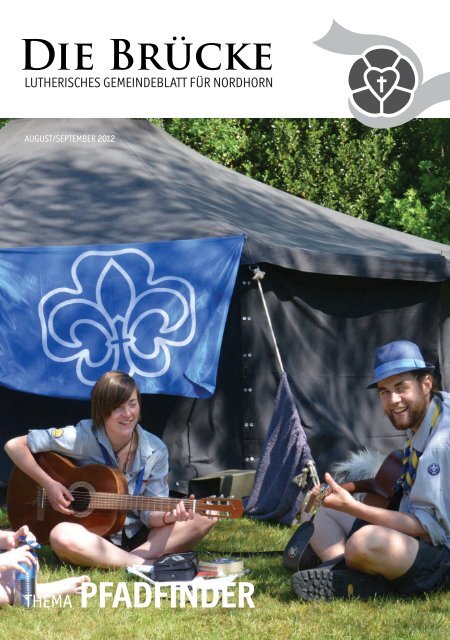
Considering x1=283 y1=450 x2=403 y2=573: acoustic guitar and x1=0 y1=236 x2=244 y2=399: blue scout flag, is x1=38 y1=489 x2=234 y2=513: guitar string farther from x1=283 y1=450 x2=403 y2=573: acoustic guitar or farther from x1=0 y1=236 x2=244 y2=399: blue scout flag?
x1=0 y1=236 x2=244 y2=399: blue scout flag

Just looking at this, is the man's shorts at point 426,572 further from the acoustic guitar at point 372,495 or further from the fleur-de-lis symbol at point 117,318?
the fleur-de-lis symbol at point 117,318

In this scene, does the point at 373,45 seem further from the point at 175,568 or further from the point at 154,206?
the point at 175,568

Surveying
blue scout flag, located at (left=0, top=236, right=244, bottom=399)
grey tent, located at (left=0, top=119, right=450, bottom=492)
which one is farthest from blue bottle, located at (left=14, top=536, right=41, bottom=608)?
grey tent, located at (left=0, top=119, right=450, bottom=492)

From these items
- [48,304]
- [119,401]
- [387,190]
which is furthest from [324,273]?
[387,190]

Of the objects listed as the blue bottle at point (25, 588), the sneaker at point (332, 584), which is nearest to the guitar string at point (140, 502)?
the sneaker at point (332, 584)

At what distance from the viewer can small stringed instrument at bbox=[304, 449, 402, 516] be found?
15.6 feet

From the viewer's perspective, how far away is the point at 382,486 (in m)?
4.79

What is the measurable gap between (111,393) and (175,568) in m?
0.93

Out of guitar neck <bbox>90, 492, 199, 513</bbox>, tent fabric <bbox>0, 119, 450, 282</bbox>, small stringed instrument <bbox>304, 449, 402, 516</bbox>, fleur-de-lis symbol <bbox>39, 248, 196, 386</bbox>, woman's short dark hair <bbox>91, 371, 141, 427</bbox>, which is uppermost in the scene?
tent fabric <bbox>0, 119, 450, 282</bbox>

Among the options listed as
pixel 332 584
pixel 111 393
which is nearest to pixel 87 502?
pixel 111 393

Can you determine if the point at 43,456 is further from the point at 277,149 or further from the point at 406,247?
the point at 277,149

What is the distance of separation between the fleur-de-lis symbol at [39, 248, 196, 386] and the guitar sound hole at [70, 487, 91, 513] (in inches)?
59.8

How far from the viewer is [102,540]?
5070mm

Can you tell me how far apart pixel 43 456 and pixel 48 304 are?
166 cm
